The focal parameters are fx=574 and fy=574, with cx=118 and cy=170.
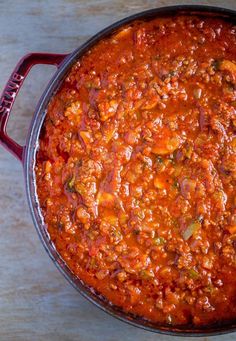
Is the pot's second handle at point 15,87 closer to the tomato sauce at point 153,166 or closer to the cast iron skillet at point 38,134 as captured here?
the cast iron skillet at point 38,134

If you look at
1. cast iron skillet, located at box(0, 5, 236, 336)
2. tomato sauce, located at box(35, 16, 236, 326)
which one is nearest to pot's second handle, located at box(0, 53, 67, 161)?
cast iron skillet, located at box(0, 5, 236, 336)

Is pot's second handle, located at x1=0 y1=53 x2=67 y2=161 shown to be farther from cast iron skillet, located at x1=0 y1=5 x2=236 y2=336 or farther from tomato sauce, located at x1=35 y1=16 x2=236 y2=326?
tomato sauce, located at x1=35 y1=16 x2=236 y2=326

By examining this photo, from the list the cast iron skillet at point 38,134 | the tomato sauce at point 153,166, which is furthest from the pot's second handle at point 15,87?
the tomato sauce at point 153,166

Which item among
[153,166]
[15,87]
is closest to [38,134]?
[15,87]

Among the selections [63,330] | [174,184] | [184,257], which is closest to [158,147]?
[174,184]

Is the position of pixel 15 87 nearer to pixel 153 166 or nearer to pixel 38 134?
pixel 38 134
